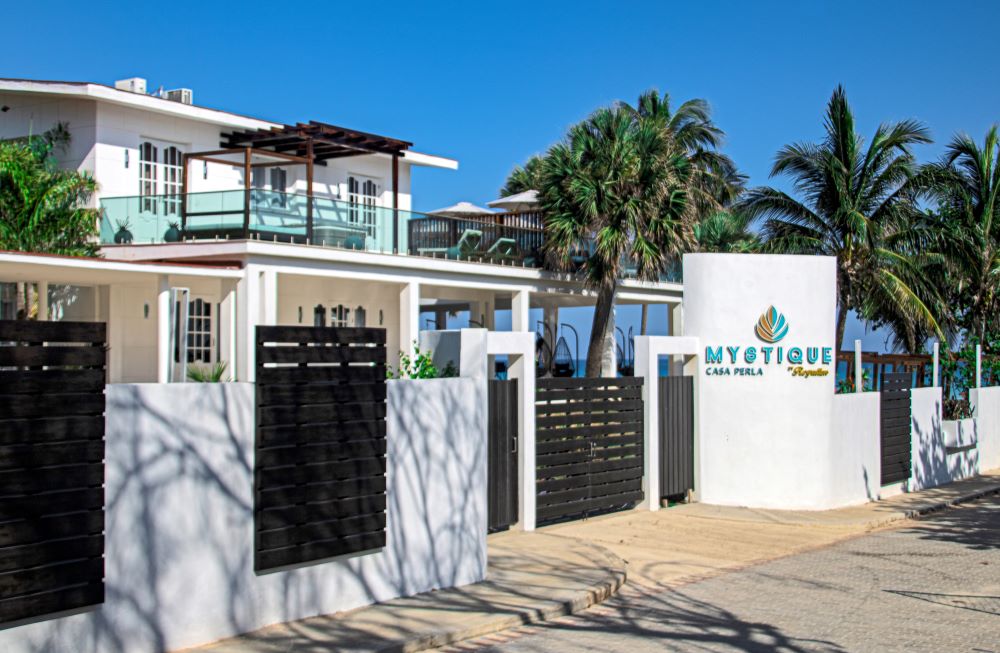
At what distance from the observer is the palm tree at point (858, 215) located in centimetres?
3225

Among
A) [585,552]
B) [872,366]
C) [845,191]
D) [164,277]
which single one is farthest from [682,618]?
[845,191]

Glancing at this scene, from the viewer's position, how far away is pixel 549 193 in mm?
31219

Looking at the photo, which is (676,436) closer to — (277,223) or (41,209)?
(277,223)

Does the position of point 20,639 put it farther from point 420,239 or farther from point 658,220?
point 658,220

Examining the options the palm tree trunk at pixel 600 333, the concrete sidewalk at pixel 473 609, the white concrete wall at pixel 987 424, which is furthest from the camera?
the palm tree trunk at pixel 600 333

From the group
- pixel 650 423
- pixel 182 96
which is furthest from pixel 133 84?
pixel 650 423

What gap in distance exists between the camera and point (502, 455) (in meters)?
13.5

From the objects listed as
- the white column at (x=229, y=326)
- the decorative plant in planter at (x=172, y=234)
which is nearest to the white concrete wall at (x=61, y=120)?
the decorative plant in planter at (x=172, y=234)

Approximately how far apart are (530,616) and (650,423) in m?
7.23

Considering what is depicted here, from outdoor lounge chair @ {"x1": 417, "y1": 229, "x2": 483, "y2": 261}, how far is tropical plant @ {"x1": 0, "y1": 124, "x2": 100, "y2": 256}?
811cm

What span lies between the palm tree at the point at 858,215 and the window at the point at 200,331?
16.3 metres

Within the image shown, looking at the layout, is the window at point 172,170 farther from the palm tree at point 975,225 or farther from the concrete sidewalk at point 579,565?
the palm tree at point 975,225

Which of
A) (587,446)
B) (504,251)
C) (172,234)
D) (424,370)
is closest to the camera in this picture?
(424,370)

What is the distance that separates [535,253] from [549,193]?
5.96 ft
